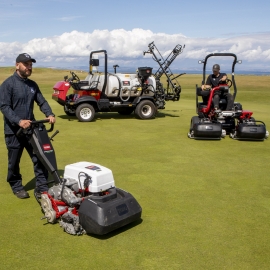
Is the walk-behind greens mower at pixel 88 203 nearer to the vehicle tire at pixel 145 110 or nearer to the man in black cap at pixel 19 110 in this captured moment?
the man in black cap at pixel 19 110

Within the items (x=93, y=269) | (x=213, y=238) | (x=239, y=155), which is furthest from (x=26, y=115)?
(x=239, y=155)

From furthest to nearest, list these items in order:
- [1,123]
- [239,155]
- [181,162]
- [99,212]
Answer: [1,123]
[239,155]
[181,162]
[99,212]

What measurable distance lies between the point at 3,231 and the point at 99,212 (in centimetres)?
119

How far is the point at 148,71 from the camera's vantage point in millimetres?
12609

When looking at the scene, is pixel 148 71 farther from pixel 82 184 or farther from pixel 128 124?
pixel 82 184

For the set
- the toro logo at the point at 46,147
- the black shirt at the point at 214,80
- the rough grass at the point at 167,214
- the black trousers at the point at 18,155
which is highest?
the black shirt at the point at 214,80

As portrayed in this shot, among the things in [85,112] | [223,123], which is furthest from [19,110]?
[85,112]

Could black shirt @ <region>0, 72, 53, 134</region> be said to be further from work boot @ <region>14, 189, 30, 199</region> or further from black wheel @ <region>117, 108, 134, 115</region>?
black wheel @ <region>117, 108, 134, 115</region>

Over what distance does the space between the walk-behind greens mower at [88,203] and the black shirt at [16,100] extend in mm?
875

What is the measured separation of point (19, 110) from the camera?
480cm

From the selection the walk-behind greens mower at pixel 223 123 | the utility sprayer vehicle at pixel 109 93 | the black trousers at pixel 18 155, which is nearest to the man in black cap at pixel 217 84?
the walk-behind greens mower at pixel 223 123

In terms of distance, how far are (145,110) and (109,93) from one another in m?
1.49

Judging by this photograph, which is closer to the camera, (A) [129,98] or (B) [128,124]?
(B) [128,124]

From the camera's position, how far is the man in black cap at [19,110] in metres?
4.66
